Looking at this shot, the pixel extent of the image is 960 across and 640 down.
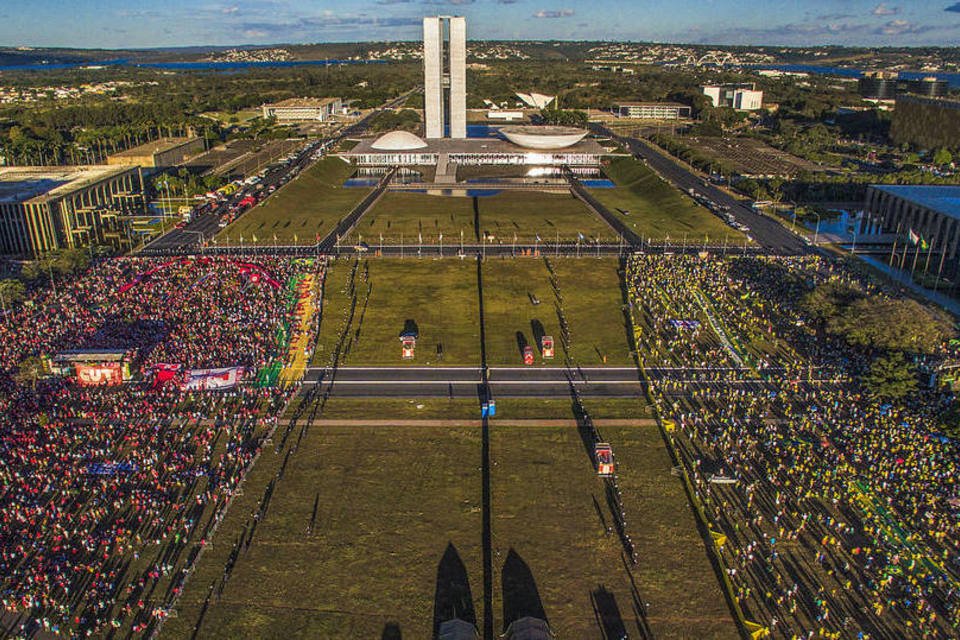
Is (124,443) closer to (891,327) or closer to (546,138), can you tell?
(891,327)

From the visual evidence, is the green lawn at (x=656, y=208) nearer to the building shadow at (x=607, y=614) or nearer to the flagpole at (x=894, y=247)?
the flagpole at (x=894, y=247)

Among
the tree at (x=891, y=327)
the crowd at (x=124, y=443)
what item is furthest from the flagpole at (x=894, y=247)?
the crowd at (x=124, y=443)

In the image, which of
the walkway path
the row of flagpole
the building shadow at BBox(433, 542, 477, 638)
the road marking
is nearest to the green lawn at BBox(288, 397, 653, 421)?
the road marking

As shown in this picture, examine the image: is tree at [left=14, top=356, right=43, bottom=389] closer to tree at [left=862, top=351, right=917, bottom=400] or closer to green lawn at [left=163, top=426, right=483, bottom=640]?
green lawn at [left=163, top=426, right=483, bottom=640]

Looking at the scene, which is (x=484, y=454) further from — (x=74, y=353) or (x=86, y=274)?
(x=86, y=274)

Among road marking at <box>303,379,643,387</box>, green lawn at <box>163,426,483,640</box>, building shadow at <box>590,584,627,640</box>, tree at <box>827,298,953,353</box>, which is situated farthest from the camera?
tree at <box>827,298,953,353</box>

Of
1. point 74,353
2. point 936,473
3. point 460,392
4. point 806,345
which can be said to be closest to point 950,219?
point 806,345
